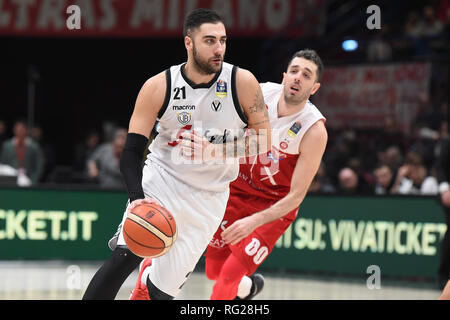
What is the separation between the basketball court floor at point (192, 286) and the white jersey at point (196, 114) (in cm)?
333

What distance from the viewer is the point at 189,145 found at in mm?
4750

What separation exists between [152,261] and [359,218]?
17.7 feet

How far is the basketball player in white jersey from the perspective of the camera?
15.7 ft

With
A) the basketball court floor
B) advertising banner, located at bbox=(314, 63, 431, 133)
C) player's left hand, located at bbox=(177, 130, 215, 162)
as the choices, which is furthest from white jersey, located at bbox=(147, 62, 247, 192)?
advertising banner, located at bbox=(314, 63, 431, 133)

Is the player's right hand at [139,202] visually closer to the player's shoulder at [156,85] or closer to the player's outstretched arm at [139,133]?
the player's outstretched arm at [139,133]

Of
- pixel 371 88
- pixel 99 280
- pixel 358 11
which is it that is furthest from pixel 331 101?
pixel 99 280

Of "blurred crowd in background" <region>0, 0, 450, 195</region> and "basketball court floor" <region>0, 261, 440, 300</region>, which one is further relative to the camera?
"blurred crowd in background" <region>0, 0, 450, 195</region>

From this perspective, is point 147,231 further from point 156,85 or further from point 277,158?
point 277,158

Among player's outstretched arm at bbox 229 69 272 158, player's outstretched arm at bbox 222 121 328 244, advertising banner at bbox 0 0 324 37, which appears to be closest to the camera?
player's outstretched arm at bbox 229 69 272 158

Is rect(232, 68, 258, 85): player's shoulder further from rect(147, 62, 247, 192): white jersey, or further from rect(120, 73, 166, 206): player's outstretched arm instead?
rect(120, 73, 166, 206): player's outstretched arm

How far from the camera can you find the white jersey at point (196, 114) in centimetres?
494

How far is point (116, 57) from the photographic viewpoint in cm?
1866

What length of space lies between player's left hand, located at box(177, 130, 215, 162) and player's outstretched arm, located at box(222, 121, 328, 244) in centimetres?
67
